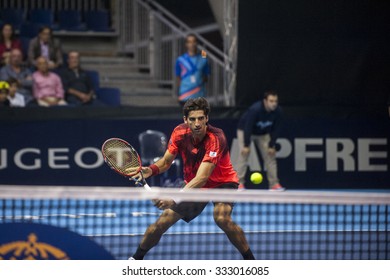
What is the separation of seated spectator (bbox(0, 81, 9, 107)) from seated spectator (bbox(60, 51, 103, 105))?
1.02 meters

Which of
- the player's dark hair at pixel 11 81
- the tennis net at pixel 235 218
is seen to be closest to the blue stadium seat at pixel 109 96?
the player's dark hair at pixel 11 81

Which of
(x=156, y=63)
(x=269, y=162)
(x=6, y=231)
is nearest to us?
(x=6, y=231)

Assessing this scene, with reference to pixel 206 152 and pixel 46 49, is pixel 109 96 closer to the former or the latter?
pixel 46 49

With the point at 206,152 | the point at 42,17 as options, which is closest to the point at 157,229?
the point at 206,152

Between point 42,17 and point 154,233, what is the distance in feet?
34.7

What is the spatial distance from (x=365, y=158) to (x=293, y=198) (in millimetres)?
8396

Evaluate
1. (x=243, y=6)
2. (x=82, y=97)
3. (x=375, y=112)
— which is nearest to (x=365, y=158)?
(x=375, y=112)

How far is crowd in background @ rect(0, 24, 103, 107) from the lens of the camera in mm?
13531

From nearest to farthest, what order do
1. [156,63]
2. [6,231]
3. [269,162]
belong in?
1. [6,231]
2. [269,162]
3. [156,63]

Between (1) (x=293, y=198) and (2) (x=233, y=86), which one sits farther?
(2) (x=233, y=86)

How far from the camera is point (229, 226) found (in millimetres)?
7105

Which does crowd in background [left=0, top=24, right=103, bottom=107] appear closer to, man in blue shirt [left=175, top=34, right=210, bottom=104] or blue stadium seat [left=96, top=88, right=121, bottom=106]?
blue stadium seat [left=96, top=88, right=121, bottom=106]
